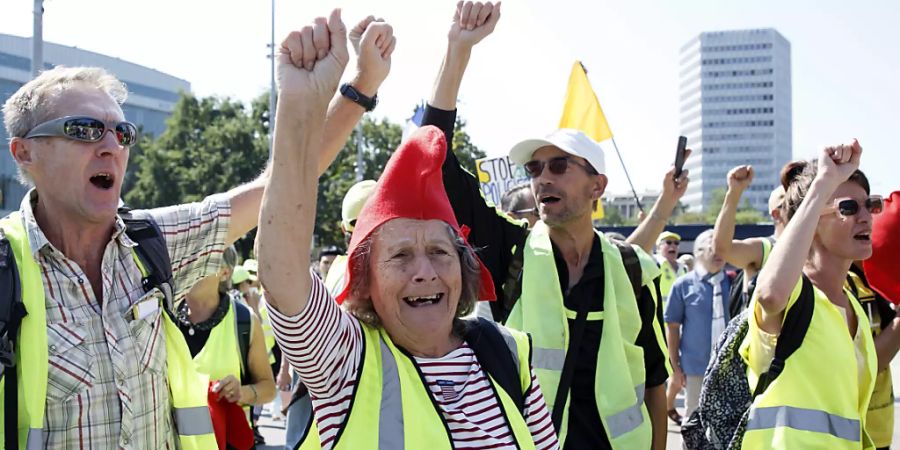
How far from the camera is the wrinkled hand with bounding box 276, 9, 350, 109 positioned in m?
2.05

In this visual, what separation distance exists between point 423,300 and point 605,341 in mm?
1246

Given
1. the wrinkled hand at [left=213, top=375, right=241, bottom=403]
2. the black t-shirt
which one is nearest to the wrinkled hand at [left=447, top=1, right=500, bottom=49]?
the black t-shirt

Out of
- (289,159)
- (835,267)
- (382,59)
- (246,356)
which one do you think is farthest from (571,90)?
(289,159)

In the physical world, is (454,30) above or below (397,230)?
above

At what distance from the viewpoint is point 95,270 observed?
2506 mm

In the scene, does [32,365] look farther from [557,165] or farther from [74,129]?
[557,165]

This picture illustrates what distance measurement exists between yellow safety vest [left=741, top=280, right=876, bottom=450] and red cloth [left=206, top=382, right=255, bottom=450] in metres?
2.41

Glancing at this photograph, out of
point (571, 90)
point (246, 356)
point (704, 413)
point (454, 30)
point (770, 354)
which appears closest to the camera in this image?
point (454, 30)

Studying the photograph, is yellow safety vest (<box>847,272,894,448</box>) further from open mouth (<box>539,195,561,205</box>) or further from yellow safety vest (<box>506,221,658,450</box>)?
open mouth (<box>539,195,561,205</box>)

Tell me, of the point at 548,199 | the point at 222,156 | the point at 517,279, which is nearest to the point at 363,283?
the point at 517,279

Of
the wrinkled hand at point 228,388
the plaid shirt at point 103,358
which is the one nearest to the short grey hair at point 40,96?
the plaid shirt at point 103,358

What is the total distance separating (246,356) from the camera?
5023mm

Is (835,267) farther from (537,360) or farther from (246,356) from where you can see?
(246,356)

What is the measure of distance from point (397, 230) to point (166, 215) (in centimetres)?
78
